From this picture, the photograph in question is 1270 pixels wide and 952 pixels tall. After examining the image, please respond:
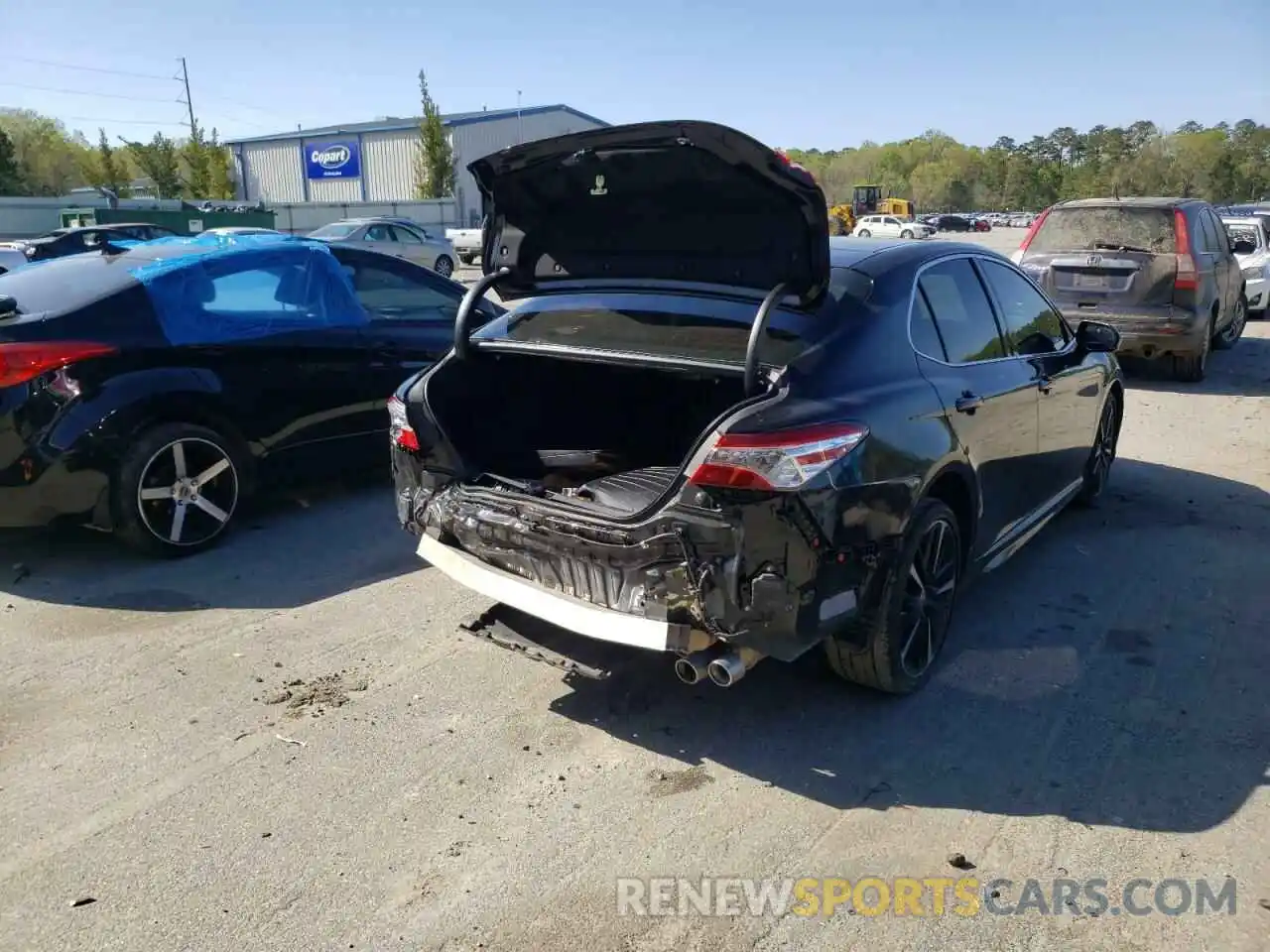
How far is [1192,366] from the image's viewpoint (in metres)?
→ 10.7

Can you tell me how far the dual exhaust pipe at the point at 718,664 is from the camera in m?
3.15

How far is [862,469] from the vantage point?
3250mm

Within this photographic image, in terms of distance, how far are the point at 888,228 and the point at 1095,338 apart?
5139cm

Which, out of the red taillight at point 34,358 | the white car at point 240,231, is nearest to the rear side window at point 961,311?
the red taillight at point 34,358

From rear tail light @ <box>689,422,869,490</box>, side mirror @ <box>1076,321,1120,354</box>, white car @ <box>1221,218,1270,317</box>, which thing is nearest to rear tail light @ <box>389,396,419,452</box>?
rear tail light @ <box>689,422,869,490</box>

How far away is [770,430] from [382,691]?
1.96 meters

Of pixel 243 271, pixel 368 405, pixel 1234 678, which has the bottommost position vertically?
pixel 1234 678

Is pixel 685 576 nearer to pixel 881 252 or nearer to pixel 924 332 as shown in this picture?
pixel 924 332

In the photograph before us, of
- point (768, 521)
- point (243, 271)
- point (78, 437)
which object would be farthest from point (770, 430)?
point (243, 271)

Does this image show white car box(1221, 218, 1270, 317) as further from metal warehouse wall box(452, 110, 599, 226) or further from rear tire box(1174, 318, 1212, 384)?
metal warehouse wall box(452, 110, 599, 226)

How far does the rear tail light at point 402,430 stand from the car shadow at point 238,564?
3.96 ft

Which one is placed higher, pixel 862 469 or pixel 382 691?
pixel 862 469

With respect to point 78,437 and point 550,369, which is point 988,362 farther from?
point 78,437

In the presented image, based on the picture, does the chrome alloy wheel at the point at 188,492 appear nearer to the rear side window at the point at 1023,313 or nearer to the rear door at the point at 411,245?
the rear side window at the point at 1023,313
